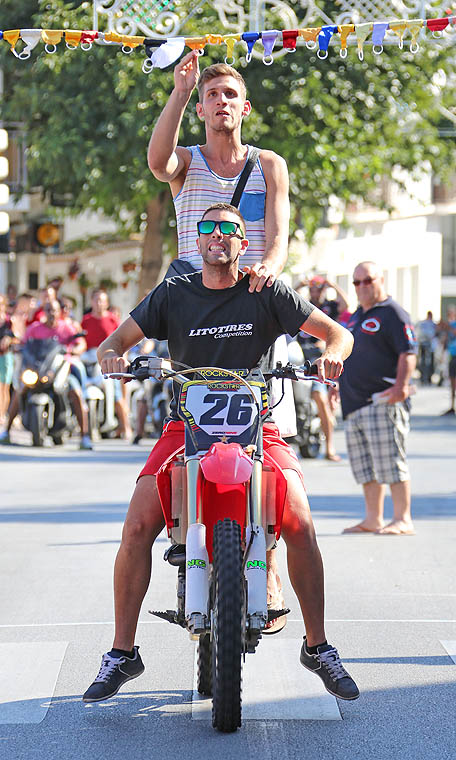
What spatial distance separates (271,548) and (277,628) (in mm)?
391

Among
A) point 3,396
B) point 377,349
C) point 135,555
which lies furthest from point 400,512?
point 3,396

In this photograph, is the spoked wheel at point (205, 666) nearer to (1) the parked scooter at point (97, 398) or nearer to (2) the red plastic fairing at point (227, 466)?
(2) the red plastic fairing at point (227, 466)

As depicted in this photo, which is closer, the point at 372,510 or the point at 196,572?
the point at 196,572

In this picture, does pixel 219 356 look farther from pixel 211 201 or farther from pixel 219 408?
pixel 211 201

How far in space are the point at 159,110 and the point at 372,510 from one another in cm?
1279

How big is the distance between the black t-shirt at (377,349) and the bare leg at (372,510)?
580 mm

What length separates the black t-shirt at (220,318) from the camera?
5.67m

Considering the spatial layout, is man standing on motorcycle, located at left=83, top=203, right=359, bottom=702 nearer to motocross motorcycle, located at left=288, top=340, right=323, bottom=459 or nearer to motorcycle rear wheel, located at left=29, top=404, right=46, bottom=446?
motocross motorcycle, located at left=288, top=340, right=323, bottom=459

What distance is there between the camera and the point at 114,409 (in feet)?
68.0

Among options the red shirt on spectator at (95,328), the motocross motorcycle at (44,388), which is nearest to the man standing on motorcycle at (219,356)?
the motocross motorcycle at (44,388)

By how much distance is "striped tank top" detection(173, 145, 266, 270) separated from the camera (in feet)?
20.3

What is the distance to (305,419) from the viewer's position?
16.9 metres

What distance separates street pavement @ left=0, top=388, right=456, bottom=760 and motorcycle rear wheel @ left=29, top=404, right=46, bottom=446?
666 centimetres

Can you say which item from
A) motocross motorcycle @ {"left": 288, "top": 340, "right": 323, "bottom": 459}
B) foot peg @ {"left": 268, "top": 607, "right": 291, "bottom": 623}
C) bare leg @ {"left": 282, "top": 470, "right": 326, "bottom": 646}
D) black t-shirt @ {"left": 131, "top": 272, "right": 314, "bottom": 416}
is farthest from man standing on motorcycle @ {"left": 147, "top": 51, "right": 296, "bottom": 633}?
motocross motorcycle @ {"left": 288, "top": 340, "right": 323, "bottom": 459}
